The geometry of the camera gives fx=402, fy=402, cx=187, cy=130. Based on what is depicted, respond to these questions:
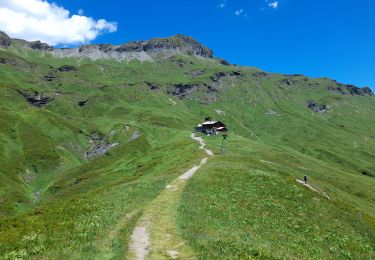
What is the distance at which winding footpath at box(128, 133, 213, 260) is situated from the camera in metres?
24.7

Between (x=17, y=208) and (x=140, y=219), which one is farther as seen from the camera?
(x=17, y=208)

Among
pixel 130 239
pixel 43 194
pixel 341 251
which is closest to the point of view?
pixel 130 239

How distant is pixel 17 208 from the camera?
158 meters

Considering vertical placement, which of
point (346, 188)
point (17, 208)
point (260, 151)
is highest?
point (260, 151)

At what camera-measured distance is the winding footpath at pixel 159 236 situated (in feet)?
81.0

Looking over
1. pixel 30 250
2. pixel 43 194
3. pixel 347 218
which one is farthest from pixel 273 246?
pixel 43 194

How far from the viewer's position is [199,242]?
87.2ft

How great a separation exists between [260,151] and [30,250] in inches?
5485

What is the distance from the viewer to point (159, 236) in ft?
96.5

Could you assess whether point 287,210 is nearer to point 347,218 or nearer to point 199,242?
point 347,218

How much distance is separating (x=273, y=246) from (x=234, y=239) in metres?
3.81

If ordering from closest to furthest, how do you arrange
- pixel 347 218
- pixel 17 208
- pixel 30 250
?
pixel 30 250 < pixel 347 218 < pixel 17 208

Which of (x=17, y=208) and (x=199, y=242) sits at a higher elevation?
(x=199, y=242)

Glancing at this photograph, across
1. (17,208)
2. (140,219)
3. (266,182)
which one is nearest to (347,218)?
(266,182)
